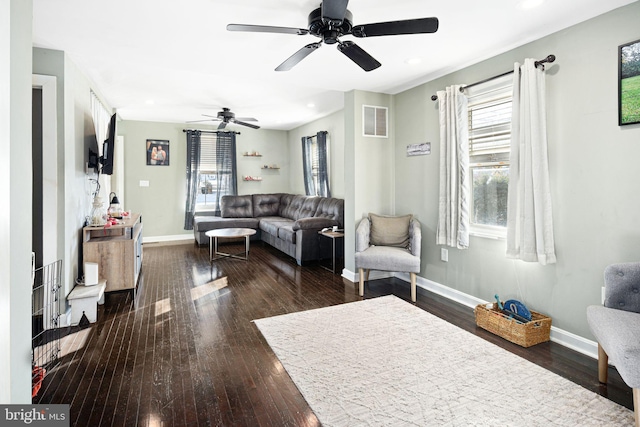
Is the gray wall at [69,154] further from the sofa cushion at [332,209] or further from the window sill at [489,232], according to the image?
the window sill at [489,232]

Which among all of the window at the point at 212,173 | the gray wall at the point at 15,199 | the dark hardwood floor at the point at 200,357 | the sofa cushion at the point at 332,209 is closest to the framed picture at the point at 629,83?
the dark hardwood floor at the point at 200,357

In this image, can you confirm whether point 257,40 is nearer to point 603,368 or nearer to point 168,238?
point 603,368

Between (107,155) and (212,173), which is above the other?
(212,173)

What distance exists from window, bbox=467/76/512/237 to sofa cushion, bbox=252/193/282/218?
5042mm

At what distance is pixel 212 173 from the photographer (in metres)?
7.58

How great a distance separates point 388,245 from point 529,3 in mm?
2660

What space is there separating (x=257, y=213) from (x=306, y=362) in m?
5.43

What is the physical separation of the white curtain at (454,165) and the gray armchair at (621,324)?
54.0 inches

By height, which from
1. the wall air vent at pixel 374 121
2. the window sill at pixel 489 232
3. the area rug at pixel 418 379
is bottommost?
the area rug at pixel 418 379

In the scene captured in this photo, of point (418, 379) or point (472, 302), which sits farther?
point (472, 302)

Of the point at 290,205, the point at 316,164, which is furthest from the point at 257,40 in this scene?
the point at 290,205

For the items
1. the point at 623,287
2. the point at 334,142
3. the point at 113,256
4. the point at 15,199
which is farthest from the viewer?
the point at 334,142

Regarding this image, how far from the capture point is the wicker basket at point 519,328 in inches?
102

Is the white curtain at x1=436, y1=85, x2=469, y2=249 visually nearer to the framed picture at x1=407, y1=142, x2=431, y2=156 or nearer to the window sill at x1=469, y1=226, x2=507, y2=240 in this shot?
the window sill at x1=469, y1=226, x2=507, y2=240
